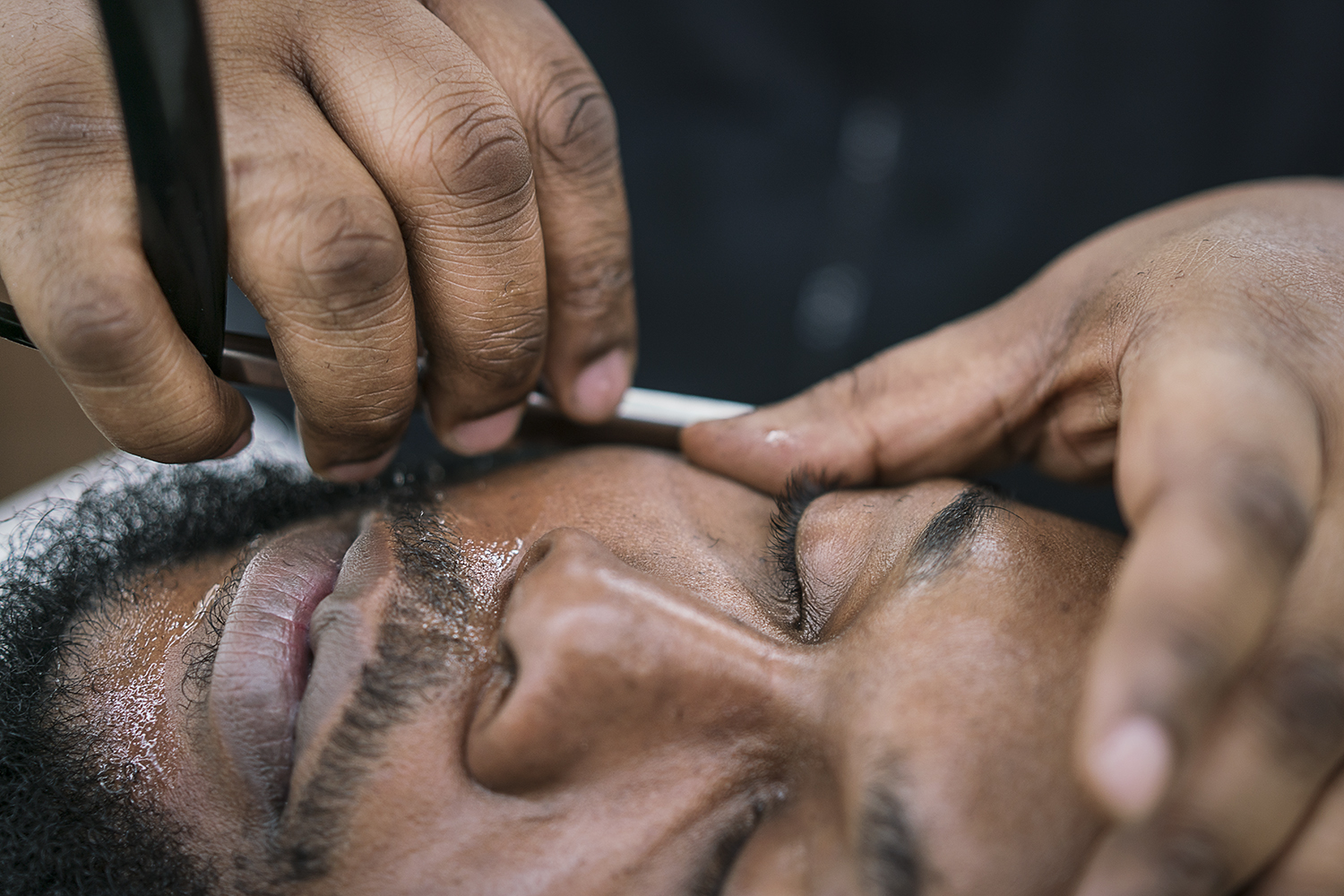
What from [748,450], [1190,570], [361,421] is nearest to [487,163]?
[361,421]

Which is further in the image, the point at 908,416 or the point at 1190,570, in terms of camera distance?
the point at 908,416

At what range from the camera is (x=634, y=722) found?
62 centimetres

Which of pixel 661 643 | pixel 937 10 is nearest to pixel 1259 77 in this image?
pixel 937 10

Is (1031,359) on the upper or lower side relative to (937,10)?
lower

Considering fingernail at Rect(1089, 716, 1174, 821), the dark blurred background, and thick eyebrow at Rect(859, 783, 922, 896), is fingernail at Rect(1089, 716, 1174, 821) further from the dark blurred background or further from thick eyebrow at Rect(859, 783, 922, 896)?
the dark blurred background

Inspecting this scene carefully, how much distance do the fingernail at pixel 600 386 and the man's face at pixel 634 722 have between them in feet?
0.84

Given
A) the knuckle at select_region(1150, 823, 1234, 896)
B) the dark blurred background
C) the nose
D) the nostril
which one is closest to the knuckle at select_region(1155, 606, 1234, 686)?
the knuckle at select_region(1150, 823, 1234, 896)

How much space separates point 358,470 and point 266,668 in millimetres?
239

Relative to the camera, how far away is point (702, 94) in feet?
5.07

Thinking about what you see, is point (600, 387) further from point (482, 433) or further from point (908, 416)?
point (908, 416)

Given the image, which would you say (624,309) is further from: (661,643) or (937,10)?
(937,10)

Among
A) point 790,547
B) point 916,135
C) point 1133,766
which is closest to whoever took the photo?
point 1133,766

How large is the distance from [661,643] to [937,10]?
1223 millimetres

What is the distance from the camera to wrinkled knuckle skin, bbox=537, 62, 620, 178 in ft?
2.75
